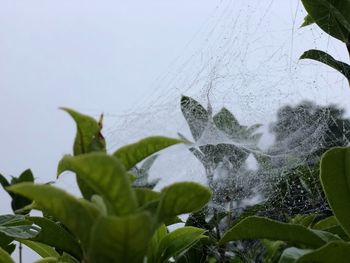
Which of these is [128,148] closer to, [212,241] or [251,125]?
[212,241]

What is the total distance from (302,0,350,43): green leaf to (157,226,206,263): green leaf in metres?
0.81

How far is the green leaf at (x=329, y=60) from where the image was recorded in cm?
158

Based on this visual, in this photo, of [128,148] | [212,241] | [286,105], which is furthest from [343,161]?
[286,105]

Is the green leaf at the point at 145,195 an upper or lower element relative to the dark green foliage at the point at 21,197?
upper

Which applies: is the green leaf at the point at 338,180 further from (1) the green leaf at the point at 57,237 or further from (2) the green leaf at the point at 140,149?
(1) the green leaf at the point at 57,237

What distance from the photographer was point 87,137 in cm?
90

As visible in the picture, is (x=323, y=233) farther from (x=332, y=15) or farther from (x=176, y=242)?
(x=332, y=15)

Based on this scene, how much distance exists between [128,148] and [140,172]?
1381 mm

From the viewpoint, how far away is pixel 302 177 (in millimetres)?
2713

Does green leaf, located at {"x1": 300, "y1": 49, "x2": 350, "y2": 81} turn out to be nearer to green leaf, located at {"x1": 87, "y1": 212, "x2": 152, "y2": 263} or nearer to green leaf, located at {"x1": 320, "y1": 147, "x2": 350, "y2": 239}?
green leaf, located at {"x1": 320, "y1": 147, "x2": 350, "y2": 239}

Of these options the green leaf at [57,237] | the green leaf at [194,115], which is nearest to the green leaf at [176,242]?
the green leaf at [57,237]

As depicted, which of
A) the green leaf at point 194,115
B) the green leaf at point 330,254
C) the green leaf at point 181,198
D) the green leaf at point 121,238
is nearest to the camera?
the green leaf at point 121,238

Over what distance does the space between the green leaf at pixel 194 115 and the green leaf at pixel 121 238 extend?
1.99 meters

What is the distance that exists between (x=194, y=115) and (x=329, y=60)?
50.5 inches
